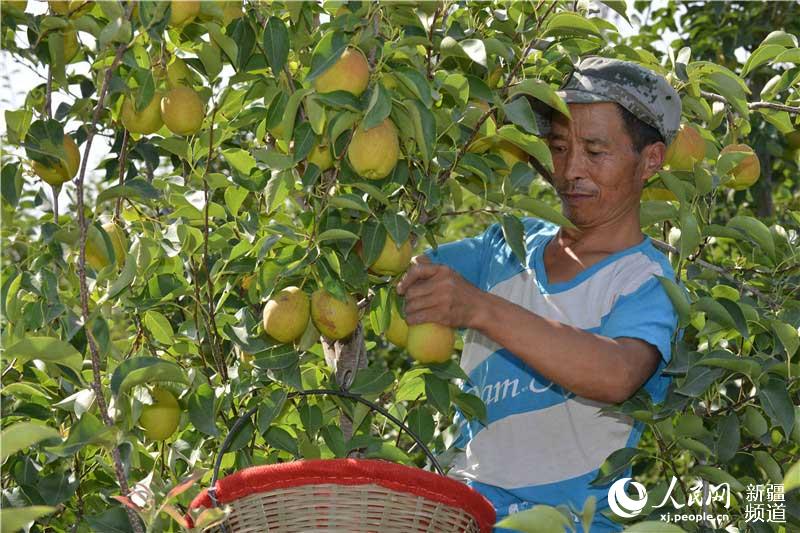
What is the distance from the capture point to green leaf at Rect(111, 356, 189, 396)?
1.48 m

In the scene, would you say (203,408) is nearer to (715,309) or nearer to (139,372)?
(139,372)

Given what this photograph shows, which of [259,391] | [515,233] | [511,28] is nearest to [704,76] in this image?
[511,28]

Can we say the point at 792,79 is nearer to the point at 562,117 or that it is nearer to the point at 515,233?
the point at 562,117

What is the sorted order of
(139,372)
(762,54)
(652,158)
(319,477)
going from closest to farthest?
(319,477), (139,372), (652,158), (762,54)

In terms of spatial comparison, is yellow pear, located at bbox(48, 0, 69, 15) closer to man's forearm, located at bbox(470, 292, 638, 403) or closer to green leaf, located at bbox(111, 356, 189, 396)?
green leaf, located at bbox(111, 356, 189, 396)

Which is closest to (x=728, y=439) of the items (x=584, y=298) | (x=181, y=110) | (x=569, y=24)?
(x=584, y=298)

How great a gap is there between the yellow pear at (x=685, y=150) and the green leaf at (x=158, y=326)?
3.33 feet

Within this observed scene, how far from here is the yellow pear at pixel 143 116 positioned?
172 cm

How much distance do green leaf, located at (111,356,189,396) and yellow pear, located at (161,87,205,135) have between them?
1.30 ft

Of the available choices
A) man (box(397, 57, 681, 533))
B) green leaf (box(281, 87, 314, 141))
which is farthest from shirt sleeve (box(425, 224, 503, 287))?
green leaf (box(281, 87, 314, 141))

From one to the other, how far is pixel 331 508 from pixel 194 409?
1.33 feet

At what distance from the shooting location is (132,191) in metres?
1.66

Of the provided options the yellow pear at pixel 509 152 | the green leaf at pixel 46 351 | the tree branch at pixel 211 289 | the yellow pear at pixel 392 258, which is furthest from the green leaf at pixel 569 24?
the green leaf at pixel 46 351

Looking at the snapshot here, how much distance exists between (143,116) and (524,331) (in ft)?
2.28
